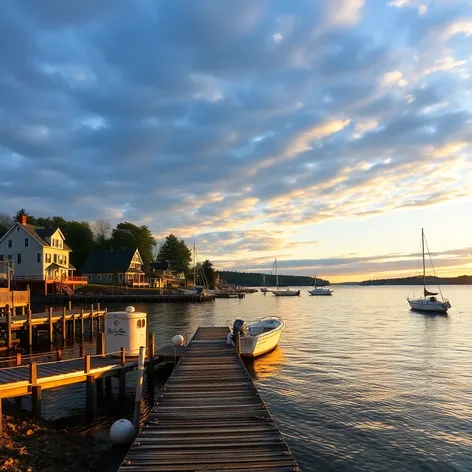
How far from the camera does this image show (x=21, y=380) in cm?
1418

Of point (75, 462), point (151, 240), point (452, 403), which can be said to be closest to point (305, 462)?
point (75, 462)

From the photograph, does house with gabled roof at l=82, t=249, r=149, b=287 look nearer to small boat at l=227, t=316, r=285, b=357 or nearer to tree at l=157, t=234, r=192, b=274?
tree at l=157, t=234, r=192, b=274

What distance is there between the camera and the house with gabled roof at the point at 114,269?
320ft

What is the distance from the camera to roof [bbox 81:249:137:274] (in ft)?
321

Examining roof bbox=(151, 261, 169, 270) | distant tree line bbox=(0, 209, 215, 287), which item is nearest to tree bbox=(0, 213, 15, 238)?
distant tree line bbox=(0, 209, 215, 287)

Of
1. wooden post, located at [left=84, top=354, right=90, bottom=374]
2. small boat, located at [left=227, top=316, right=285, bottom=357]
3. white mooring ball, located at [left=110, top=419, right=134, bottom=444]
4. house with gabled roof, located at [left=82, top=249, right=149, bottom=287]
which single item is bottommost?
white mooring ball, located at [left=110, top=419, right=134, bottom=444]

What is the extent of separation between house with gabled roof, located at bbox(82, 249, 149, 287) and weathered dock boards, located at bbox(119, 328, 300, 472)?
84.8 m

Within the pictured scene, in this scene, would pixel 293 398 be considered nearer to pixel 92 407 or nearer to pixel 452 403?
pixel 452 403

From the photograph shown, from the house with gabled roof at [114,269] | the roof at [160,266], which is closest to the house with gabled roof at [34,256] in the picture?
the house with gabled roof at [114,269]

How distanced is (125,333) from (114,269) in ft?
269

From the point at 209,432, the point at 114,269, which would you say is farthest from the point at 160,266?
the point at 209,432

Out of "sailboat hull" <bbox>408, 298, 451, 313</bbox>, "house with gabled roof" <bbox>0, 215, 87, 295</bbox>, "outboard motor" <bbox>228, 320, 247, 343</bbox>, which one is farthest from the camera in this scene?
"house with gabled roof" <bbox>0, 215, 87, 295</bbox>

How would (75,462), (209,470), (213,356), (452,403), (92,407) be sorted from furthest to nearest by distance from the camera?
1. (213,356)
2. (452,403)
3. (92,407)
4. (75,462)
5. (209,470)

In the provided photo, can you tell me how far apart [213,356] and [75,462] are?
29.6 ft
